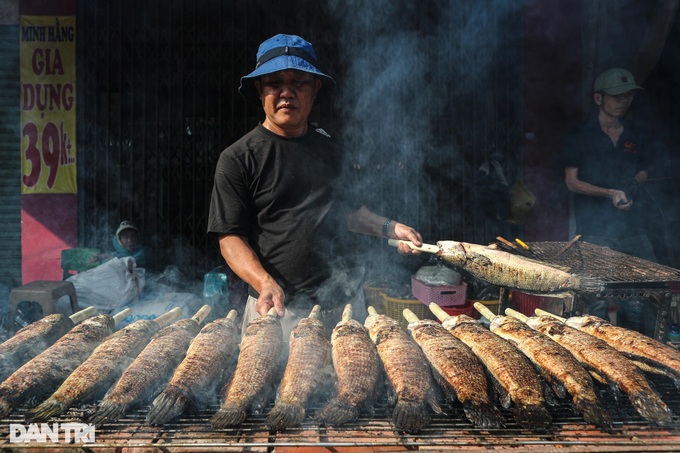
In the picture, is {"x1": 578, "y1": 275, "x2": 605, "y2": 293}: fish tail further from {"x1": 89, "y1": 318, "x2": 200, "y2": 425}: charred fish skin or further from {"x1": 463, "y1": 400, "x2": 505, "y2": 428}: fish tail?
{"x1": 89, "y1": 318, "x2": 200, "y2": 425}: charred fish skin

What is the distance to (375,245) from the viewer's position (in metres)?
7.55

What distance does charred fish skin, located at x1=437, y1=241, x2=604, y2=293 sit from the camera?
3494mm

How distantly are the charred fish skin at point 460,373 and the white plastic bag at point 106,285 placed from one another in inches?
187

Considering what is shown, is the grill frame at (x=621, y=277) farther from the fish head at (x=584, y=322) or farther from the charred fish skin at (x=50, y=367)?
the charred fish skin at (x=50, y=367)

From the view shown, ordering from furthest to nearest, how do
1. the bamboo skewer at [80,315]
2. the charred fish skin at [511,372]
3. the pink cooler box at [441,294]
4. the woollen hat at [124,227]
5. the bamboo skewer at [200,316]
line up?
the woollen hat at [124,227] < the pink cooler box at [441,294] < the bamboo skewer at [200,316] < the bamboo skewer at [80,315] < the charred fish skin at [511,372]

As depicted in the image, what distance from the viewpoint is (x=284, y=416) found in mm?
2062

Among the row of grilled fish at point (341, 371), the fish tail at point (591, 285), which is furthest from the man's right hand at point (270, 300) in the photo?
the fish tail at point (591, 285)

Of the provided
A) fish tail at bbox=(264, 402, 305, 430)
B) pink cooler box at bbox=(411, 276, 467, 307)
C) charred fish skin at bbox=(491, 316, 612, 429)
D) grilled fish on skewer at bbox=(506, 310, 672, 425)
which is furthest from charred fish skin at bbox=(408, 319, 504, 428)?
pink cooler box at bbox=(411, 276, 467, 307)

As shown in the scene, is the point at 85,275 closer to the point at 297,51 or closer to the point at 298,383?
the point at 297,51

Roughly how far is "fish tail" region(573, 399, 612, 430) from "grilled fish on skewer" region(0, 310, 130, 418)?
2.49 m

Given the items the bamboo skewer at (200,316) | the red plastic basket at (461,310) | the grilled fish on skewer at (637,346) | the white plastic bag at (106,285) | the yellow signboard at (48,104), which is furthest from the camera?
the yellow signboard at (48,104)

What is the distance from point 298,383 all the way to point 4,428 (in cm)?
124

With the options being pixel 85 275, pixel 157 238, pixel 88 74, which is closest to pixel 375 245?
pixel 157 238

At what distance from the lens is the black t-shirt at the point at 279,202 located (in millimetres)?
3709
